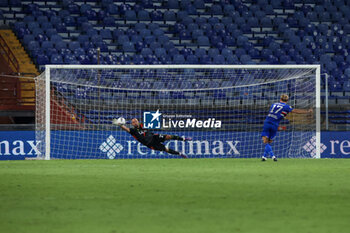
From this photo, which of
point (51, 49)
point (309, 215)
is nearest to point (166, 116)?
point (51, 49)

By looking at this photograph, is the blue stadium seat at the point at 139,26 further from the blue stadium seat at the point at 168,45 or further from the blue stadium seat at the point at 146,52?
the blue stadium seat at the point at 146,52

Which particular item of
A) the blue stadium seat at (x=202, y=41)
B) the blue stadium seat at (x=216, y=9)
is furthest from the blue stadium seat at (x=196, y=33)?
Answer: the blue stadium seat at (x=216, y=9)

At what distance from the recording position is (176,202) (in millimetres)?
7176

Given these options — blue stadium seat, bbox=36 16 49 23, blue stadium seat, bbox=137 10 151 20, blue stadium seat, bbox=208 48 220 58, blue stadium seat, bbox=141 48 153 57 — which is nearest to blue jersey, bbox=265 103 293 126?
blue stadium seat, bbox=208 48 220 58

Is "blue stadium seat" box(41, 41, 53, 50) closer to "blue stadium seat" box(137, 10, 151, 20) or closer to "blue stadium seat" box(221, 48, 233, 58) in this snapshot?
"blue stadium seat" box(137, 10, 151, 20)

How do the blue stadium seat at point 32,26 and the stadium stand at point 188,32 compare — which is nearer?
the stadium stand at point 188,32

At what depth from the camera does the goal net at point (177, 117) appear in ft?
61.5

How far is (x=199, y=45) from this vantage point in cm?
2552

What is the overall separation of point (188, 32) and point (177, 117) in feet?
23.5

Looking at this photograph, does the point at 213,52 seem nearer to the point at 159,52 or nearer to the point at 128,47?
the point at 159,52

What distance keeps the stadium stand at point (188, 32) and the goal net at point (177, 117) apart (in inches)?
117

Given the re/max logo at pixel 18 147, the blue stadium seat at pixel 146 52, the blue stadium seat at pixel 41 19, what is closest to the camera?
the re/max logo at pixel 18 147

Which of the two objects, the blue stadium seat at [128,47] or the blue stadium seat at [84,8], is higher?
the blue stadium seat at [84,8]

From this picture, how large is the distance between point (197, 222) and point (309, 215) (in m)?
1.16
